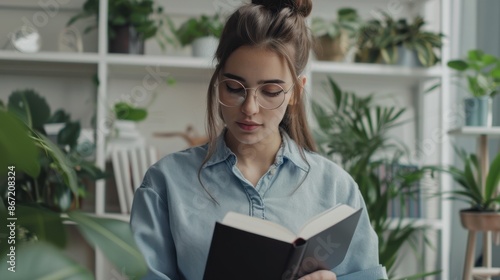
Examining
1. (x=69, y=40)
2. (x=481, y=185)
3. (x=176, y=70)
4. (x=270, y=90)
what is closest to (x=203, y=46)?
(x=176, y=70)

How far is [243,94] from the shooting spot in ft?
3.93

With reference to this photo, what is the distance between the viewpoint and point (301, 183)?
51.0 inches

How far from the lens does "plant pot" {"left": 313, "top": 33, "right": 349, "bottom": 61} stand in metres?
2.89

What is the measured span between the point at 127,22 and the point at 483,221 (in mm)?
1660

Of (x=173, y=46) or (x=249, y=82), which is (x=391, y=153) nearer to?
(x=173, y=46)

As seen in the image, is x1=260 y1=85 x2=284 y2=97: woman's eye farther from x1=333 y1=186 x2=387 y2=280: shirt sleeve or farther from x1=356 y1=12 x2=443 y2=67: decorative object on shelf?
x1=356 y1=12 x2=443 y2=67: decorative object on shelf

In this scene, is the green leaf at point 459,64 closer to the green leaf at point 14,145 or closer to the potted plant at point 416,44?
the potted plant at point 416,44

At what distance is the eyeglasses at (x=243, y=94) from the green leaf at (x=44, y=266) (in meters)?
0.79

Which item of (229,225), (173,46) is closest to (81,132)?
(173,46)

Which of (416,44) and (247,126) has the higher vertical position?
(416,44)

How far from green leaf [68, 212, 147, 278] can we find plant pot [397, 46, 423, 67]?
8.47 ft

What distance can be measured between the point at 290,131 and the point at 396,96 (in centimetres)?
192

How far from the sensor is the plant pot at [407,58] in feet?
9.52

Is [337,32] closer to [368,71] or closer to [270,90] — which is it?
[368,71]
